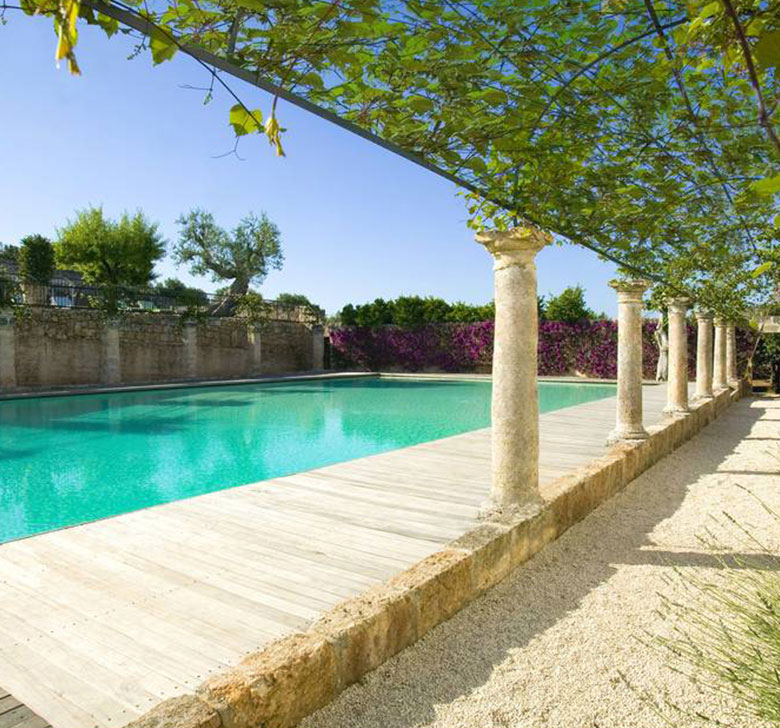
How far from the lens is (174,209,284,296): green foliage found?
3222 centimetres

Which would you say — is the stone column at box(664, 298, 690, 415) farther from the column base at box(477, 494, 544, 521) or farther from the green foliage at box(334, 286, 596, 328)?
the green foliage at box(334, 286, 596, 328)

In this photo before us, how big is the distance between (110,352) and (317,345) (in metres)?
10.3

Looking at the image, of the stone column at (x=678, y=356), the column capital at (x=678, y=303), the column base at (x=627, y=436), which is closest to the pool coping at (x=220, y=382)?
the stone column at (x=678, y=356)

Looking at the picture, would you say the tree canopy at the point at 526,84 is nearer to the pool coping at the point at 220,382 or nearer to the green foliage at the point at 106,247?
the pool coping at the point at 220,382

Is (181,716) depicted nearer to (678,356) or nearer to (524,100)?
(524,100)

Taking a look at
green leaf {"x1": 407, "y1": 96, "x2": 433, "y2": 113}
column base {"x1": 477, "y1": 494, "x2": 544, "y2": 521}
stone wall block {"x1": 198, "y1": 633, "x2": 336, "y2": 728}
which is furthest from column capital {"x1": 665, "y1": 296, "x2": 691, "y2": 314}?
stone wall block {"x1": 198, "y1": 633, "x2": 336, "y2": 728}

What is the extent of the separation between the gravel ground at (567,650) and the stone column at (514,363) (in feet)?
2.05

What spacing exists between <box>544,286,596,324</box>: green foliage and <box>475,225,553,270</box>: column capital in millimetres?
20519

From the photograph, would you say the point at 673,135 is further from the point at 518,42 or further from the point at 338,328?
the point at 338,328

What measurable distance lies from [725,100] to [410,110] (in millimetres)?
1673

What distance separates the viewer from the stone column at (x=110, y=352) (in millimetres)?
18484

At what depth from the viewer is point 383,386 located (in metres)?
21.5

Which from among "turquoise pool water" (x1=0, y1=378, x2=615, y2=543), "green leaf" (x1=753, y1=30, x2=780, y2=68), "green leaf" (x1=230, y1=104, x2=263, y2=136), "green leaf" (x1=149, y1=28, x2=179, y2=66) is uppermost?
"green leaf" (x1=149, y1=28, x2=179, y2=66)

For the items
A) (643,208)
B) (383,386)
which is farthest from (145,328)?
(643,208)
